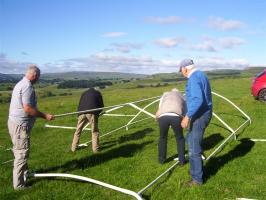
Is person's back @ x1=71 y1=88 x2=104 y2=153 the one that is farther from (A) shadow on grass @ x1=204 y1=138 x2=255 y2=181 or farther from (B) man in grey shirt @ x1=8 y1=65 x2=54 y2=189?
(A) shadow on grass @ x1=204 y1=138 x2=255 y2=181

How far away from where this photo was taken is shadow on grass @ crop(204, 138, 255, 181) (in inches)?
368

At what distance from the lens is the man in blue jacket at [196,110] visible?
7.75m

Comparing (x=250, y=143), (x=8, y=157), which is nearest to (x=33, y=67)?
(x=8, y=157)

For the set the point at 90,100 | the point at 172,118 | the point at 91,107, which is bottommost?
the point at 172,118

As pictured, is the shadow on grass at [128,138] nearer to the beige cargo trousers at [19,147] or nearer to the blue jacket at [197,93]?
the beige cargo trousers at [19,147]

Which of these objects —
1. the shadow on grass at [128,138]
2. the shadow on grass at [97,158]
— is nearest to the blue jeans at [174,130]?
the shadow on grass at [97,158]

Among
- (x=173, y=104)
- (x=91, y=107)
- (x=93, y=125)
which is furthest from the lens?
(x=93, y=125)

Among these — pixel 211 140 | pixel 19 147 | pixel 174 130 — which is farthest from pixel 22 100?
pixel 211 140

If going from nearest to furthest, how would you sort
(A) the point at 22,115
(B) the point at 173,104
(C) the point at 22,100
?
(C) the point at 22,100 → (A) the point at 22,115 → (B) the point at 173,104

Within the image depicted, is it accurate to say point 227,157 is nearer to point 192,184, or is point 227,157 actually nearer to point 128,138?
point 192,184

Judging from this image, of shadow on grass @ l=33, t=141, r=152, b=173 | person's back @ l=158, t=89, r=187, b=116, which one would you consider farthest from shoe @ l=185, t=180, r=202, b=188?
shadow on grass @ l=33, t=141, r=152, b=173

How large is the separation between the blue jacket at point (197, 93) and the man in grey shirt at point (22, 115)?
309 cm

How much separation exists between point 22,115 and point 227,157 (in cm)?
566

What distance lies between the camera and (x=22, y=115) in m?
7.95
